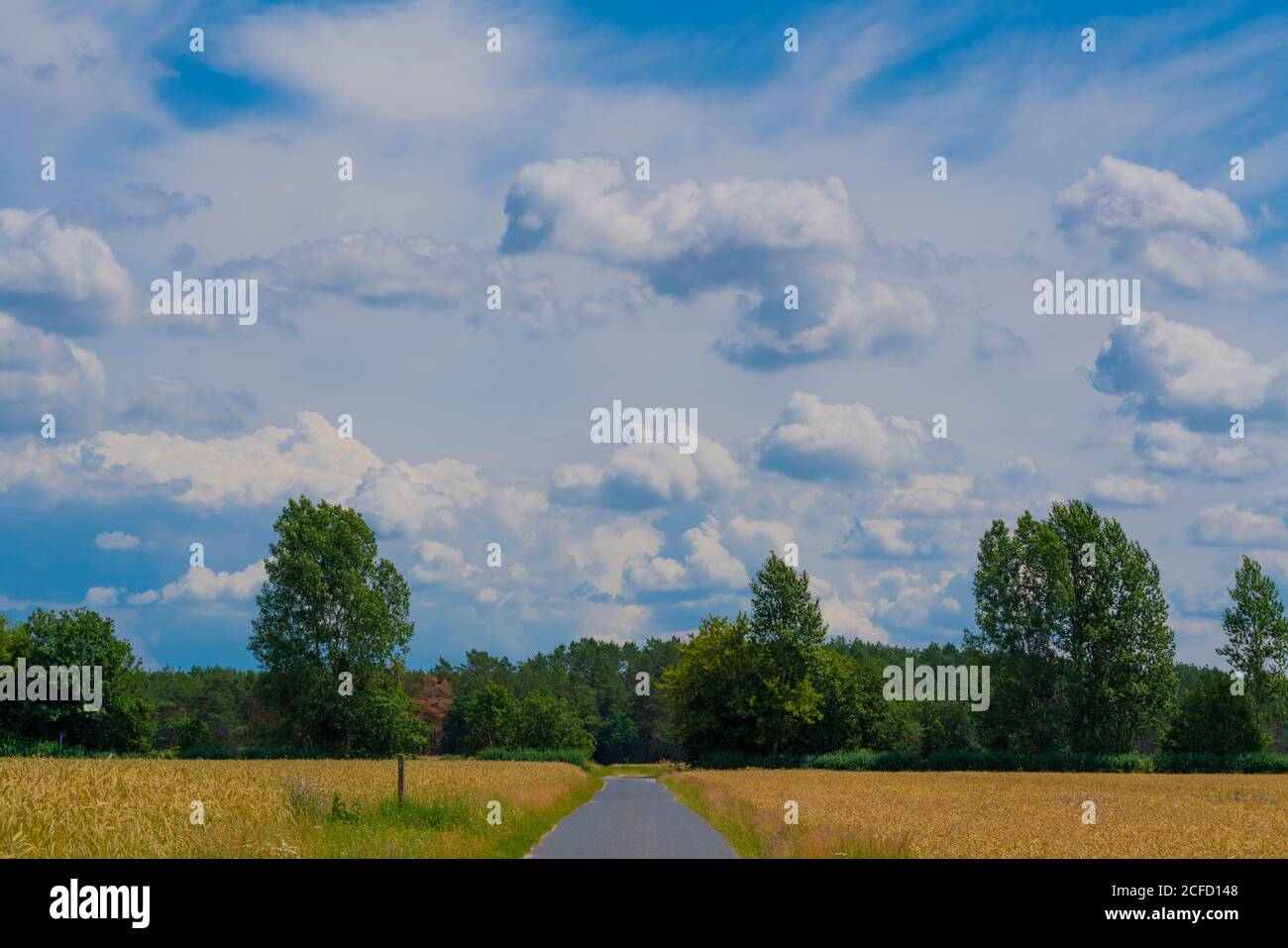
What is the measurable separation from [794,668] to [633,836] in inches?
2663

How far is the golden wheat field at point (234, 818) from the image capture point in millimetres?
17578

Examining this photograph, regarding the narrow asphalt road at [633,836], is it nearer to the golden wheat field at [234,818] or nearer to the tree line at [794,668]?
the golden wheat field at [234,818]

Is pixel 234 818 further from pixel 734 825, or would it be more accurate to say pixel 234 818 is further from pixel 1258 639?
pixel 1258 639

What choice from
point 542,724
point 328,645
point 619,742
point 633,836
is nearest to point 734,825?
point 633,836

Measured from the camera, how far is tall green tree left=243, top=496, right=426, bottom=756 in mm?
84312

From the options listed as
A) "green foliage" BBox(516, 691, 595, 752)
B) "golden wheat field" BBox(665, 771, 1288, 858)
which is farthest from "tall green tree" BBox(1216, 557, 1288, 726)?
"green foliage" BBox(516, 691, 595, 752)

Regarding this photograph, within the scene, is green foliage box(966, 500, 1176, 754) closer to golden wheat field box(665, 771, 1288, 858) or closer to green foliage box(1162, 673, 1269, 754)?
green foliage box(1162, 673, 1269, 754)

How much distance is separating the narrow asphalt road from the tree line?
4469cm

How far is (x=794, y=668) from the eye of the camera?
94.9 metres

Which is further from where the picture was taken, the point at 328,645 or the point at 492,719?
the point at 492,719

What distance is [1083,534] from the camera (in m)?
93.6
